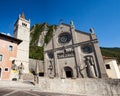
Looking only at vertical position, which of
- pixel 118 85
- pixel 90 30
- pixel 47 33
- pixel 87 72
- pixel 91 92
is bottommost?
pixel 91 92

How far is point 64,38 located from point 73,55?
5.34 metres

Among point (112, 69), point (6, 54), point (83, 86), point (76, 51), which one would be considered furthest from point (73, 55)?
point (6, 54)

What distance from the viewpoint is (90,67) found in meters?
19.2

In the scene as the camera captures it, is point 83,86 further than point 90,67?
No

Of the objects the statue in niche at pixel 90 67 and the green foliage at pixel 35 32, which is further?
the green foliage at pixel 35 32

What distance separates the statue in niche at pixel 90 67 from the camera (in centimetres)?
1878

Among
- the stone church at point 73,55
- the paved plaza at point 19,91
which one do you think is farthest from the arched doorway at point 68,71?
the paved plaza at point 19,91

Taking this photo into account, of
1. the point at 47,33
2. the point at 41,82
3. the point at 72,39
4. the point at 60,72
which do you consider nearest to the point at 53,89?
the point at 41,82

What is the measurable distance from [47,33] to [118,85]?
5374 centimetres

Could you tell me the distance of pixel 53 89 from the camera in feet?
44.1

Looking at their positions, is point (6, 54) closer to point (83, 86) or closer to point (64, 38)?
point (64, 38)

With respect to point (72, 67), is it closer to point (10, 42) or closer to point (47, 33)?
point (10, 42)

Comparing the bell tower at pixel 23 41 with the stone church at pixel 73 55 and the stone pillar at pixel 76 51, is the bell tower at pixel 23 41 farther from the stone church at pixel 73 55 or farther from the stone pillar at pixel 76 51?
the stone pillar at pixel 76 51

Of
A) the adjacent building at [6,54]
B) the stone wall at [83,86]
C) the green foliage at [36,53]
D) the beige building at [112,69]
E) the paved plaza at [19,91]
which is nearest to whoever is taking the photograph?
the paved plaza at [19,91]
